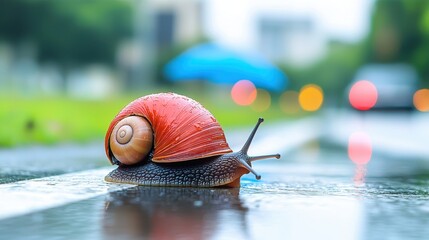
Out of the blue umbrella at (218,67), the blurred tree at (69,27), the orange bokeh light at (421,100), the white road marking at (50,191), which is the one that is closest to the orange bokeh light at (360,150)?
the white road marking at (50,191)

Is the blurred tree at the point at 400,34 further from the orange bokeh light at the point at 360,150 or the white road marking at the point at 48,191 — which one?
the white road marking at the point at 48,191

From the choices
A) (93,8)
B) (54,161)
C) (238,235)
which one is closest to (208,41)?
(93,8)

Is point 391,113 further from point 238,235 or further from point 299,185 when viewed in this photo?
point 238,235

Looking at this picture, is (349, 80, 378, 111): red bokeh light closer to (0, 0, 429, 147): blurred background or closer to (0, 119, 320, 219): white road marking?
(0, 0, 429, 147): blurred background

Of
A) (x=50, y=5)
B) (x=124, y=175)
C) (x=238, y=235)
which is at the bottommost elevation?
(x=238, y=235)

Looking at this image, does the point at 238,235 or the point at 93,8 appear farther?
the point at 93,8

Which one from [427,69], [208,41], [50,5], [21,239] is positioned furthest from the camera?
[208,41]
